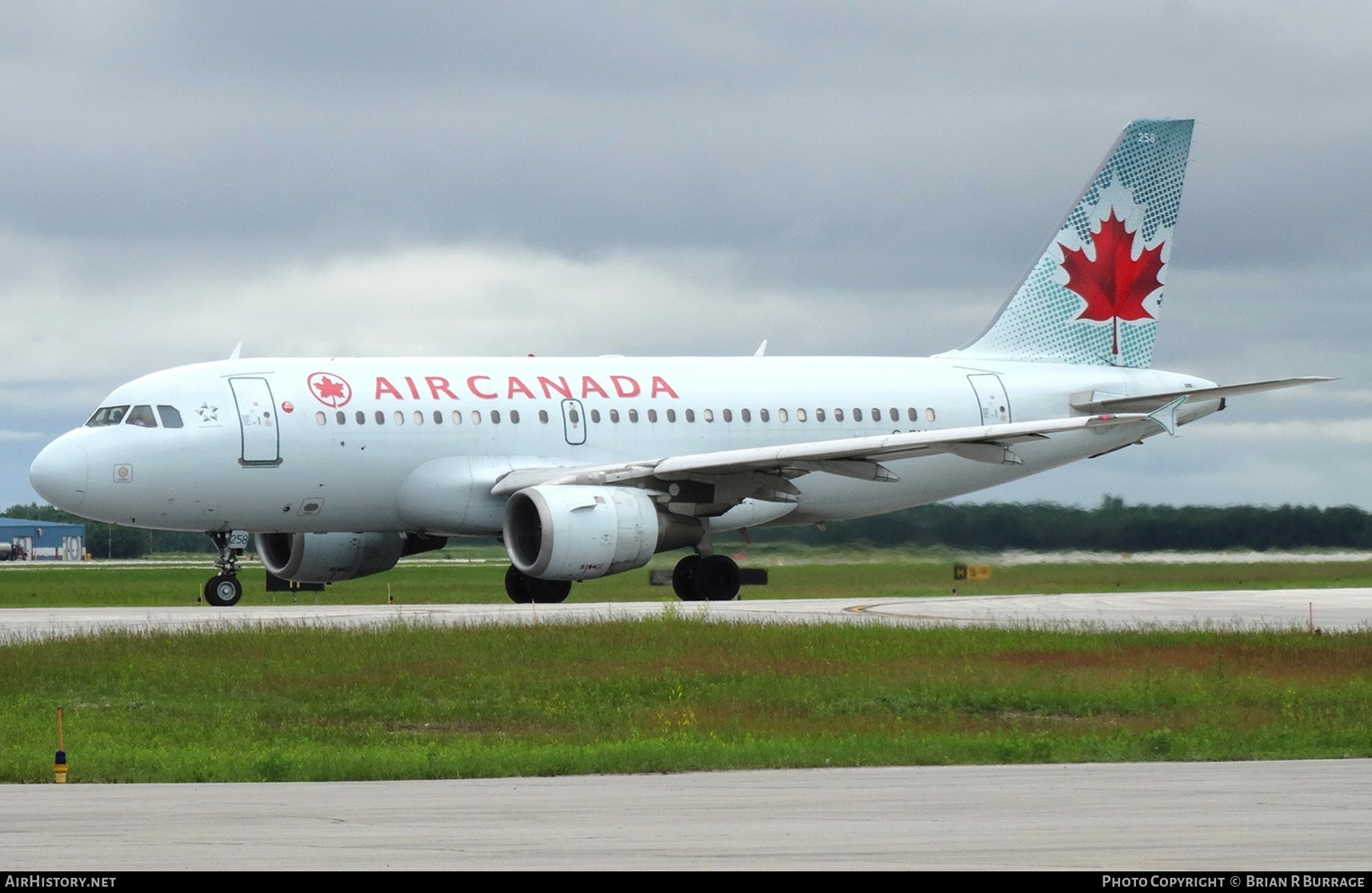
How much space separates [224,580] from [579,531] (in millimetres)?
7243

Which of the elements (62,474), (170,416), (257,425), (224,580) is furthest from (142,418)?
(224,580)

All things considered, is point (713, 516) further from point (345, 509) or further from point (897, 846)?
point (897, 846)

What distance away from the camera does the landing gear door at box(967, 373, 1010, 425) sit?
42.5 meters

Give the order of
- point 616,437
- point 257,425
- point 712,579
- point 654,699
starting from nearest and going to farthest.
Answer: point 654,699
point 257,425
point 712,579
point 616,437

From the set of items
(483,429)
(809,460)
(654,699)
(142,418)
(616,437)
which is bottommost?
(654,699)

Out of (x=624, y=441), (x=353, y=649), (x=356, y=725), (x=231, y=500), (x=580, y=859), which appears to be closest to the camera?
(x=580, y=859)

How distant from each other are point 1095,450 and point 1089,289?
12.0ft

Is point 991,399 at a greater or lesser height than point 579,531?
greater

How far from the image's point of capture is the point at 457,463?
37688 mm

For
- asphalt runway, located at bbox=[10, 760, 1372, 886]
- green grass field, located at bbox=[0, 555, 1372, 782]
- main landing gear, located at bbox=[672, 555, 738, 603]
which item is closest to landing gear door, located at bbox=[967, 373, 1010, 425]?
main landing gear, located at bbox=[672, 555, 738, 603]

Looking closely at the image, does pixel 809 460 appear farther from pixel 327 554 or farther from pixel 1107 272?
pixel 1107 272

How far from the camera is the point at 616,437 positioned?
39344 millimetres

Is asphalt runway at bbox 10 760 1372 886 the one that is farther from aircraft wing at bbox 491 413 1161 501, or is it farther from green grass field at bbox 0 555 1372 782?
aircraft wing at bbox 491 413 1161 501
